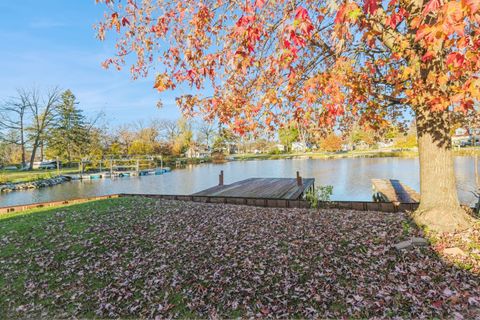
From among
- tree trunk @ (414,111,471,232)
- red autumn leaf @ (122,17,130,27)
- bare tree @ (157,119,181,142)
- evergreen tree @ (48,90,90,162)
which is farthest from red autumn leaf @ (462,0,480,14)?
bare tree @ (157,119,181,142)

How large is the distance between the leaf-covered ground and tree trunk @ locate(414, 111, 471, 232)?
43 cm

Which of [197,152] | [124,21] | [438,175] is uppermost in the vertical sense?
[197,152]

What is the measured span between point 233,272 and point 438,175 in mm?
3604

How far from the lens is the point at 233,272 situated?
3.32m

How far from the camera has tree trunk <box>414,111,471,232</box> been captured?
397 cm

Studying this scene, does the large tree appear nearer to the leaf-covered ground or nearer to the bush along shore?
the leaf-covered ground

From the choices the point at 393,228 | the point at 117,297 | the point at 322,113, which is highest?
the point at 322,113

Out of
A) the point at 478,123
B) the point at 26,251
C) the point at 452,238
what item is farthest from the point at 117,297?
the point at 478,123

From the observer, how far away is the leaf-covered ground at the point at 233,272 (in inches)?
103

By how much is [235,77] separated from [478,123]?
5.50 meters

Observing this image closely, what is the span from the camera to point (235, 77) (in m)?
3.91

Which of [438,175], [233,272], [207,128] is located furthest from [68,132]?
[438,175]

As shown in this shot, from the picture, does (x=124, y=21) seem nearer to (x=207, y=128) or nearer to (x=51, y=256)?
(x=207, y=128)

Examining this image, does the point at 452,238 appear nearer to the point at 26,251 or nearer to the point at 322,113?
the point at 322,113
